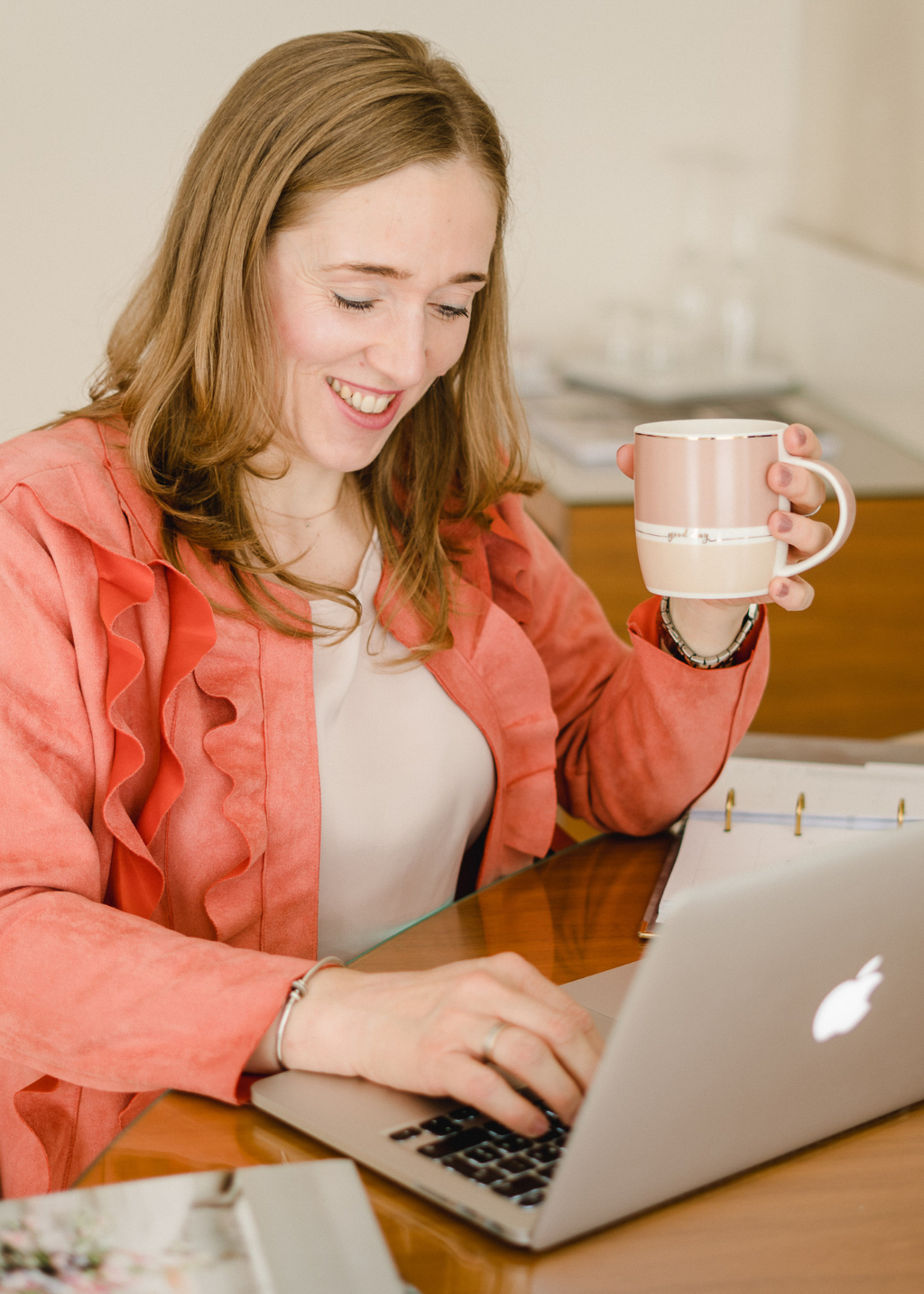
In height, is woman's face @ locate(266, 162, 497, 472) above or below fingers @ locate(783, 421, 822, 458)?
above

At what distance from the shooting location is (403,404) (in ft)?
3.58

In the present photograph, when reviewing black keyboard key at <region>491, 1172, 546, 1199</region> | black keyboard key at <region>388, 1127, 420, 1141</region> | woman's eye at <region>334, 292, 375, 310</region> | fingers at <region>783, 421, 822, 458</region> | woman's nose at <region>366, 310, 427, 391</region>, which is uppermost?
woman's eye at <region>334, 292, 375, 310</region>

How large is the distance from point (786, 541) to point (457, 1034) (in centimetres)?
43

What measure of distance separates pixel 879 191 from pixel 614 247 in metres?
0.72

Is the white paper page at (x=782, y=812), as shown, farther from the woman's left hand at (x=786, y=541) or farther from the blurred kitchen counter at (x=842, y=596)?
the blurred kitchen counter at (x=842, y=596)

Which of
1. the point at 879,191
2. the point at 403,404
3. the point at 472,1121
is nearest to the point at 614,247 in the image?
the point at 879,191

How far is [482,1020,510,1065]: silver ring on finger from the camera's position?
0.67 metres

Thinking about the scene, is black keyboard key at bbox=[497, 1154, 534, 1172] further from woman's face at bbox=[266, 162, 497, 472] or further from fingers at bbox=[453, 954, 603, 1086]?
woman's face at bbox=[266, 162, 497, 472]

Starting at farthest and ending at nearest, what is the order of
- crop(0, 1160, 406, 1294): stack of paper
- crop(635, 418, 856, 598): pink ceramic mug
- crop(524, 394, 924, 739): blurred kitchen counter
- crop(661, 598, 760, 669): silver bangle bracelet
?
crop(524, 394, 924, 739): blurred kitchen counter, crop(661, 598, 760, 669): silver bangle bracelet, crop(635, 418, 856, 598): pink ceramic mug, crop(0, 1160, 406, 1294): stack of paper

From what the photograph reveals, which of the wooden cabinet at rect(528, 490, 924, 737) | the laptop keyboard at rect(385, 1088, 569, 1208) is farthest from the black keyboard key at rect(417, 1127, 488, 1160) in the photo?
the wooden cabinet at rect(528, 490, 924, 737)

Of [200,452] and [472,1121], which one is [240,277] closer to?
[200,452]

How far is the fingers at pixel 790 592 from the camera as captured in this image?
3.11 ft

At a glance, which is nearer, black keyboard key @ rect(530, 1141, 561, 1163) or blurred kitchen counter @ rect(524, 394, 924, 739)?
black keyboard key @ rect(530, 1141, 561, 1163)

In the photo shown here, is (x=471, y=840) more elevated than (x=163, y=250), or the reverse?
(x=163, y=250)
